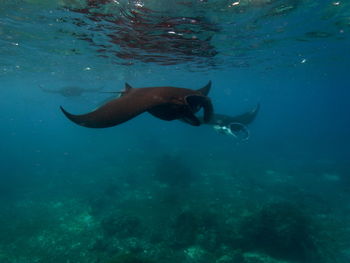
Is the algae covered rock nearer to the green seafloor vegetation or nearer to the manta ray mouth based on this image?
the green seafloor vegetation

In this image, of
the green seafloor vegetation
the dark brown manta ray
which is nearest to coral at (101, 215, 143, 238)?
the green seafloor vegetation

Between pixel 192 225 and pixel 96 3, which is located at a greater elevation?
pixel 96 3

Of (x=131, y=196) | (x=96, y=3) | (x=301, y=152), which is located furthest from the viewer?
(x=301, y=152)

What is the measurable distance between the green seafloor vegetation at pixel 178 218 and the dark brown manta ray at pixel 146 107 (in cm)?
698

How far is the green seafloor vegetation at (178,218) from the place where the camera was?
1217 centimetres

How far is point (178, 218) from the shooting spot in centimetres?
1469

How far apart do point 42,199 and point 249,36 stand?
21.4 metres

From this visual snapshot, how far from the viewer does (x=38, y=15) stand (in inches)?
543

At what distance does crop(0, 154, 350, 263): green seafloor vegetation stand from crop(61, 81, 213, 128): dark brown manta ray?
275 inches

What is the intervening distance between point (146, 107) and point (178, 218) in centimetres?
1149

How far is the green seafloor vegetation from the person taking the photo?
12.2 meters

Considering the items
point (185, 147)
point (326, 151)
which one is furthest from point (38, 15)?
point (326, 151)

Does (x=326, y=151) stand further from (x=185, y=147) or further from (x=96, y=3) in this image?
(x=96, y=3)


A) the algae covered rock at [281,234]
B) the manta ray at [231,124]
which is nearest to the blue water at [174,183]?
the algae covered rock at [281,234]
